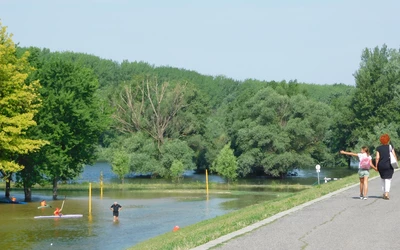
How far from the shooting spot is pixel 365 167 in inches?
860

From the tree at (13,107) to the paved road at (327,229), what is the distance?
31585 mm

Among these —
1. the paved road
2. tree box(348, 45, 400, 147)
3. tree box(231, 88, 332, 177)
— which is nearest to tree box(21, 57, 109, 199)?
tree box(231, 88, 332, 177)

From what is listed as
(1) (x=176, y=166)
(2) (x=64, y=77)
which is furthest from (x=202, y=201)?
(1) (x=176, y=166)

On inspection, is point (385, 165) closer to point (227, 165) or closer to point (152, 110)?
point (227, 165)

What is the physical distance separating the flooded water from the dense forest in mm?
5467

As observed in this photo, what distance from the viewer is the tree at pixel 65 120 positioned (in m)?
56.0

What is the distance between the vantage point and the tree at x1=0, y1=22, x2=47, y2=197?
48312 millimetres

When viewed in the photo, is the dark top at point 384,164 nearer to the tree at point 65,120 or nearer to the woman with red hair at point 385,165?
the woman with red hair at point 385,165

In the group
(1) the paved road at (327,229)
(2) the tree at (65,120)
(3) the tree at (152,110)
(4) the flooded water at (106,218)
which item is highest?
(3) the tree at (152,110)

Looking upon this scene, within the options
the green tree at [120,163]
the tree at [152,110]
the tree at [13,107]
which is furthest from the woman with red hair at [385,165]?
the tree at [152,110]

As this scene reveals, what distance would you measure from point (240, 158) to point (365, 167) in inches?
2600

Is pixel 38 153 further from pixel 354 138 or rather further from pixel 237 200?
pixel 354 138

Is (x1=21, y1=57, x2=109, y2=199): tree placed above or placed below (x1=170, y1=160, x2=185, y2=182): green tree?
above

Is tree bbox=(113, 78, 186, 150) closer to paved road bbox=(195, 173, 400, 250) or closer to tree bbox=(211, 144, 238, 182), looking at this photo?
tree bbox=(211, 144, 238, 182)
